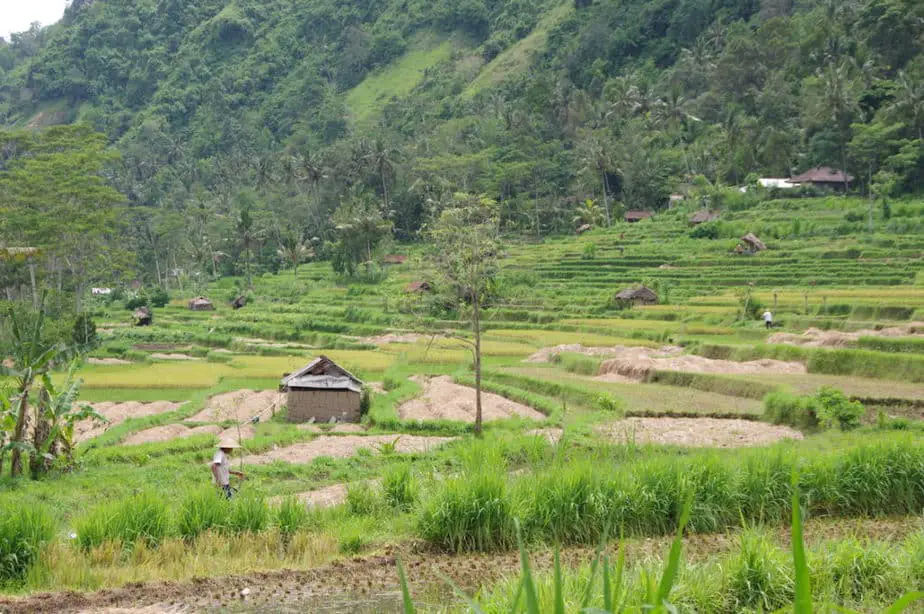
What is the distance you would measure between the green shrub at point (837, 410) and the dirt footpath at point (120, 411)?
17.4m

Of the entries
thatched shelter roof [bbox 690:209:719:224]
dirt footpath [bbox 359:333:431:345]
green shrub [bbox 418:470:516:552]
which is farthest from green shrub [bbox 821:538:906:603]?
thatched shelter roof [bbox 690:209:719:224]

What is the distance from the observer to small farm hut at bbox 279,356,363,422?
75.0ft

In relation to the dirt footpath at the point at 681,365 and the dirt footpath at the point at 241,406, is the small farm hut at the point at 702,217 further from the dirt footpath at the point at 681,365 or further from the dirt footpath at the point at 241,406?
the dirt footpath at the point at 241,406

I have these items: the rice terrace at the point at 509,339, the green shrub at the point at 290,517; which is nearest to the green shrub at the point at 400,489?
the rice terrace at the point at 509,339

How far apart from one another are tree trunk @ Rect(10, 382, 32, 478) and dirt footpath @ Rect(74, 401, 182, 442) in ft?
29.0

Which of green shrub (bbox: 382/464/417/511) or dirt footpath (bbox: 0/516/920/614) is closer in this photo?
dirt footpath (bbox: 0/516/920/614)

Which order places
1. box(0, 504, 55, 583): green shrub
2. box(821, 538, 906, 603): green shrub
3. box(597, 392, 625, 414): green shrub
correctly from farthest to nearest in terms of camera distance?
box(597, 392, 625, 414): green shrub, box(0, 504, 55, 583): green shrub, box(821, 538, 906, 603): green shrub

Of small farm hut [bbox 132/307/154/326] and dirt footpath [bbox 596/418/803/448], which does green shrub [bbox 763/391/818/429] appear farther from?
small farm hut [bbox 132/307/154/326]

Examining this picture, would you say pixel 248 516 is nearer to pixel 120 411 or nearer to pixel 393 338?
Answer: pixel 120 411

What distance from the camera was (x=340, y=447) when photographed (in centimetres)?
1836

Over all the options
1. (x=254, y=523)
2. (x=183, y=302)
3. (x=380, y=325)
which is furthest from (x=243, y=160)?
(x=254, y=523)

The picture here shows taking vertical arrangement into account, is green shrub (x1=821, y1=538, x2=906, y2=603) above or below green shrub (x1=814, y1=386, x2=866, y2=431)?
above

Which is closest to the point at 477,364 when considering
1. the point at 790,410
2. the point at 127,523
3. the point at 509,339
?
the point at 790,410

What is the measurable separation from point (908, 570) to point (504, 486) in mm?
4024
